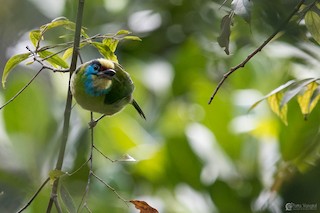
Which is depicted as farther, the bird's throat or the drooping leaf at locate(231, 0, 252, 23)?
the bird's throat

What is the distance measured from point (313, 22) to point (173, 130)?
50.2 inches

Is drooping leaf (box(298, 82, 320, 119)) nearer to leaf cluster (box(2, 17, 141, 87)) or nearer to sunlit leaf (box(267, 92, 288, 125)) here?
sunlit leaf (box(267, 92, 288, 125))

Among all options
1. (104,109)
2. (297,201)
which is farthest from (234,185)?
(104,109)

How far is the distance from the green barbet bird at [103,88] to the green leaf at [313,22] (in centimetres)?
29

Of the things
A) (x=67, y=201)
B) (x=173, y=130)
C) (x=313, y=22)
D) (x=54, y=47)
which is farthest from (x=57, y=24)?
(x=173, y=130)

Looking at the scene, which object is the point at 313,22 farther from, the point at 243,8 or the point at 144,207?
the point at 144,207

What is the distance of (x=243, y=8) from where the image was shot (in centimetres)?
90

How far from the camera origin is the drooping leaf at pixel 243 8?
35.0 inches

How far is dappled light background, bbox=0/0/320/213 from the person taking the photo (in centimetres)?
206

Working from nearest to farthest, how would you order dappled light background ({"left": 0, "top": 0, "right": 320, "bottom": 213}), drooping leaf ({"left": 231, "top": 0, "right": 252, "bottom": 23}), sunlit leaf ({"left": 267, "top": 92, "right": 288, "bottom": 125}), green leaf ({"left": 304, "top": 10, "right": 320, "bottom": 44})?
drooping leaf ({"left": 231, "top": 0, "right": 252, "bottom": 23})
green leaf ({"left": 304, "top": 10, "right": 320, "bottom": 44})
sunlit leaf ({"left": 267, "top": 92, "right": 288, "bottom": 125})
dappled light background ({"left": 0, "top": 0, "right": 320, "bottom": 213})

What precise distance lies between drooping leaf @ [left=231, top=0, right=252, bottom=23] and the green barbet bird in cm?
22

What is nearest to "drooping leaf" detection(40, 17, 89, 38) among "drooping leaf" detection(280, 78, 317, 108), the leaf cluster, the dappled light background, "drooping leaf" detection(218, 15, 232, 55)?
the leaf cluster

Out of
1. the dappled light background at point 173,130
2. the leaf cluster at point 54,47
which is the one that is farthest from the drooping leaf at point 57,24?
the dappled light background at point 173,130

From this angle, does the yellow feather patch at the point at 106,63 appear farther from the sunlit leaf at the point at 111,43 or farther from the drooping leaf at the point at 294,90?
the drooping leaf at the point at 294,90
